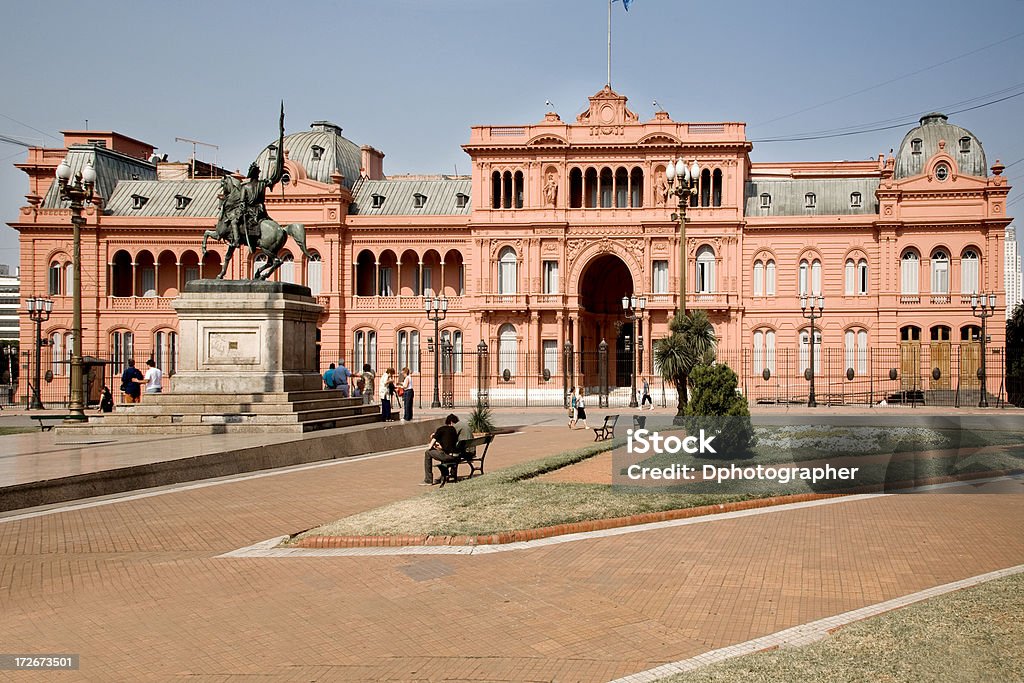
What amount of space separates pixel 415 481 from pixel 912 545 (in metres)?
A: 8.52

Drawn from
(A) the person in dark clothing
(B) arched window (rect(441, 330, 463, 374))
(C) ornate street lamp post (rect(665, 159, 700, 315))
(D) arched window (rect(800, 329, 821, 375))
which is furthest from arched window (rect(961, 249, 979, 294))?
(A) the person in dark clothing

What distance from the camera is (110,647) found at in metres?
7.46

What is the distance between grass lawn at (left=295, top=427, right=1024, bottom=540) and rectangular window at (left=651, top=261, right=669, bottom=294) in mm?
36260

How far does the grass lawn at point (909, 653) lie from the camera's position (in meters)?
6.37

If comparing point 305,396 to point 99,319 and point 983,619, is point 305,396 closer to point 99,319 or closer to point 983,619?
point 983,619

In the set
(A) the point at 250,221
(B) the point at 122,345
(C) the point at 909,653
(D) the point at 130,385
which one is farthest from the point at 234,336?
(B) the point at 122,345

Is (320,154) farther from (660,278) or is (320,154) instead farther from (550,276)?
(660,278)

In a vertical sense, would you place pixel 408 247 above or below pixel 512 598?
above

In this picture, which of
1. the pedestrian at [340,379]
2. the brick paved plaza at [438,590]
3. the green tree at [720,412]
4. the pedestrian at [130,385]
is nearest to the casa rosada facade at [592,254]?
the pedestrian at [130,385]

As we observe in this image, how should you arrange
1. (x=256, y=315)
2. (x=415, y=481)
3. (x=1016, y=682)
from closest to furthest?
(x=1016, y=682) → (x=415, y=481) → (x=256, y=315)

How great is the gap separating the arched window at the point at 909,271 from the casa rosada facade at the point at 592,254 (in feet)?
0.25

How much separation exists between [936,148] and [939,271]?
7.51 m

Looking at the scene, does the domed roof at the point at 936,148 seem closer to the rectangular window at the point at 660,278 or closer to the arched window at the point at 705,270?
the arched window at the point at 705,270

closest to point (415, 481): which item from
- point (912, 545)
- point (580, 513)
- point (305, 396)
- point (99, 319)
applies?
point (580, 513)
